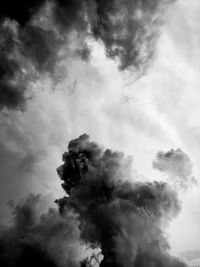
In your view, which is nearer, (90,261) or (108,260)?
(108,260)

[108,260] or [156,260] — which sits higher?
[156,260]

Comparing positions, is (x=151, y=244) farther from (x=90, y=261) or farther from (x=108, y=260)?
(x=90, y=261)

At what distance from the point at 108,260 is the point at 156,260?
16334 millimetres

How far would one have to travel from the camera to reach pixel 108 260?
101m

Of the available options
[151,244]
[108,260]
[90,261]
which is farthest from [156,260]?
[90,261]

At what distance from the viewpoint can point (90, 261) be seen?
396 ft

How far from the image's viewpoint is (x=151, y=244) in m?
102

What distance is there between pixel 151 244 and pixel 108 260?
15884mm

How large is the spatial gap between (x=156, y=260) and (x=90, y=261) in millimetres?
33111

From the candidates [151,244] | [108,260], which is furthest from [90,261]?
[151,244]

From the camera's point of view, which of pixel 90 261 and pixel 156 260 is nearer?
pixel 156 260

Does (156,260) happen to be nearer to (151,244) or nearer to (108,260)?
(151,244)

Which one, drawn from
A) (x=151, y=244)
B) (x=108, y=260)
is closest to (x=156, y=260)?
(x=151, y=244)

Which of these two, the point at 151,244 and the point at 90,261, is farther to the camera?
the point at 90,261
